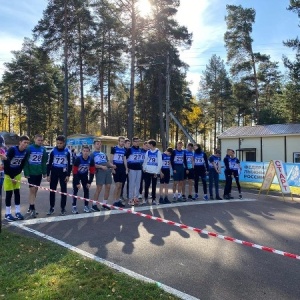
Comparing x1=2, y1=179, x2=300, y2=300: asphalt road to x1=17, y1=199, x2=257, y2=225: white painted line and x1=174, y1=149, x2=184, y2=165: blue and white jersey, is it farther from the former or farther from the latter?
x1=174, y1=149, x2=184, y2=165: blue and white jersey

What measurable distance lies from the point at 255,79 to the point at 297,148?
15714 millimetres

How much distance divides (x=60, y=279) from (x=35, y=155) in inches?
180

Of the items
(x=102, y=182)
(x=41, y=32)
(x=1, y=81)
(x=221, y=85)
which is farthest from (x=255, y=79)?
(x=102, y=182)

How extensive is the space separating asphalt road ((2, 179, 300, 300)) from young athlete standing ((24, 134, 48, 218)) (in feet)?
2.38

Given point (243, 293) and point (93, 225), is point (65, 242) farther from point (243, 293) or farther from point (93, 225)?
point (243, 293)

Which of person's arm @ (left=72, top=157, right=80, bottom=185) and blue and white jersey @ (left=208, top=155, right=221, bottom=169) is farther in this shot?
blue and white jersey @ (left=208, top=155, right=221, bottom=169)

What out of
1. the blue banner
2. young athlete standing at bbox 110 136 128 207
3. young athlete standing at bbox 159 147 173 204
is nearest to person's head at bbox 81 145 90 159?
young athlete standing at bbox 110 136 128 207

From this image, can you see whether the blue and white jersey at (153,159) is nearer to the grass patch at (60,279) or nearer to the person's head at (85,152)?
the person's head at (85,152)

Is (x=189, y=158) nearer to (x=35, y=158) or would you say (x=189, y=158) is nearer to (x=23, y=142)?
(x=35, y=158)

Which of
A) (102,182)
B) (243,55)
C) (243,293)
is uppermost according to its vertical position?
(243,55)

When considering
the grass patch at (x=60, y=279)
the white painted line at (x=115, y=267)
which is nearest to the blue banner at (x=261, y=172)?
the white painted line at (x=115, y=267)

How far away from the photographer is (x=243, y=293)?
4215mm

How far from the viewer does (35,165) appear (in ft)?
27.6

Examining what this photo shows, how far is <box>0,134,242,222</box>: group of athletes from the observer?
8086 mm
